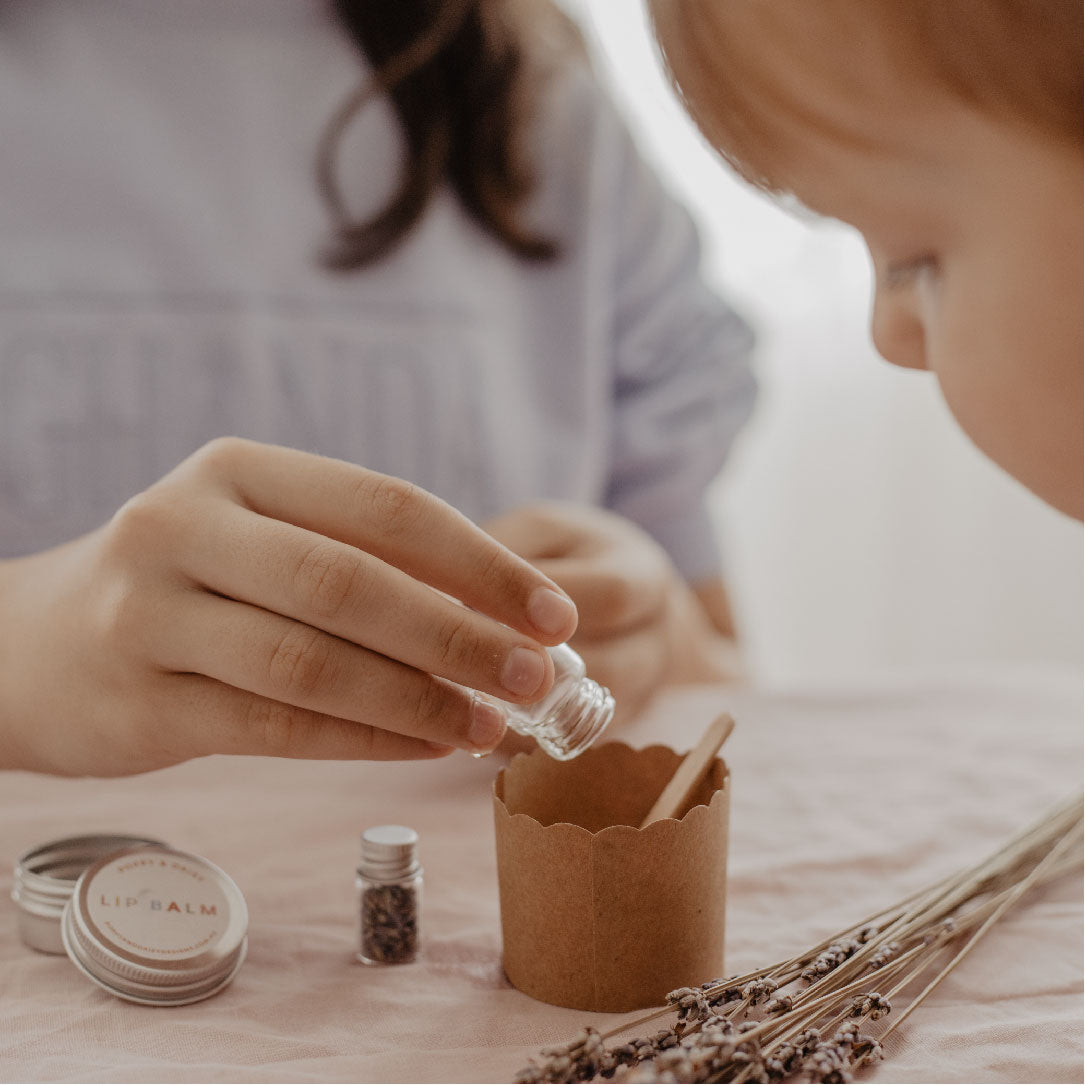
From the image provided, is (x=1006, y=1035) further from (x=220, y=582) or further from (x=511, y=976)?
(x=220, y=582)

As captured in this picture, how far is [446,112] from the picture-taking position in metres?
1.09

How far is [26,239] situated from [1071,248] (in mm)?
831

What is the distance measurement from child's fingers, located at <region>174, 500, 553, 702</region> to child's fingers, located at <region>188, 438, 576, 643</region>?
13 mm

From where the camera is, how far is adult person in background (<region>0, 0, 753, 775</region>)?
958 mm

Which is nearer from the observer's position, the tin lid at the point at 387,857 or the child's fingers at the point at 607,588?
the tin lid at the point at 387,857

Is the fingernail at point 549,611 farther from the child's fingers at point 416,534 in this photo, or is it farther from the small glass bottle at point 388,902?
the small glass bottle at point 388,902

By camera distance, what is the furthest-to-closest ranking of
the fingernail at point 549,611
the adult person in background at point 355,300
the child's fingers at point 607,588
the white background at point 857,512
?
the white background at point 857,512 → the adult person in background at point 355,300 → the child's fingers at point 607,588 → the fingernail at point 549,611

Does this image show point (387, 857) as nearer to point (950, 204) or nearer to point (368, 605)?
point (368, 605)

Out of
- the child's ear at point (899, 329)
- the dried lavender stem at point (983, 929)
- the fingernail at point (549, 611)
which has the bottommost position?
the dried lavender stem at point (983, 929)

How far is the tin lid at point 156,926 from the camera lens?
48cm

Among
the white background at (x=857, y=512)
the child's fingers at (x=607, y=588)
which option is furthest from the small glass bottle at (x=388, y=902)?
the white background at (x=857, y=512)

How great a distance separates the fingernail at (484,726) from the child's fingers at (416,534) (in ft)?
0.12

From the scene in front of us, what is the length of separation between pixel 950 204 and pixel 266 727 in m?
0.35

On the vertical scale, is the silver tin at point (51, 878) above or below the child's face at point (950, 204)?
below
